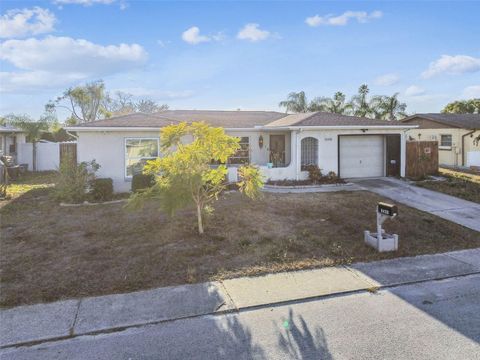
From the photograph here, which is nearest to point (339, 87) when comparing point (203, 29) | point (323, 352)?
point (203, 29)

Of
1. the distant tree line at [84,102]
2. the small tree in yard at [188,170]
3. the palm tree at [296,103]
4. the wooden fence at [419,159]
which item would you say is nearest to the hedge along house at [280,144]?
the wooden fence at [419,159]

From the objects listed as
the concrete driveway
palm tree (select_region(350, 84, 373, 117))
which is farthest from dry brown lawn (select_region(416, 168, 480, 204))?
palm tree (select_region(350, 84, 373, 117))

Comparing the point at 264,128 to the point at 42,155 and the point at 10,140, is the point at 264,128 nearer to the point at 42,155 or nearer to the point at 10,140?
the point at 42,155

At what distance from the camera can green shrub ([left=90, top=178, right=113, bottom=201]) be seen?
12.7 meters

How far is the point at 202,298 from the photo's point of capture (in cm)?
545

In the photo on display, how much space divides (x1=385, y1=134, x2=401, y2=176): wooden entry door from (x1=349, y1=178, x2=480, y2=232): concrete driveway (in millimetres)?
1096

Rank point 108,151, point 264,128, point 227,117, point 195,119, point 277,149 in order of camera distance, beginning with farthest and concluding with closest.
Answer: point 227,117, point 195,119, point 277,149, point 264,128, point 108,151

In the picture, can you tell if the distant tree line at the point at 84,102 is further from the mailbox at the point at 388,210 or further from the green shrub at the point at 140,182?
the mailbox at the point at 388,210

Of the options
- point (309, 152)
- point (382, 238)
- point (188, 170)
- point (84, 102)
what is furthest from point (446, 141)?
point (84, 102)

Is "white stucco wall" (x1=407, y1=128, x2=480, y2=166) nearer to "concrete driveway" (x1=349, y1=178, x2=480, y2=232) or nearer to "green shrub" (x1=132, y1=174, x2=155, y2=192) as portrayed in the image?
"concrete driveway" (x1=349, y1=178, x2=480, y2=232)

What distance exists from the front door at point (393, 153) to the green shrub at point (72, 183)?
42.3ft

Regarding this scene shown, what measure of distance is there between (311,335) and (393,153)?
1432cm

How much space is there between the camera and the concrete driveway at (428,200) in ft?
34.0

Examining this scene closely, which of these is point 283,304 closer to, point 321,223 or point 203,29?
point 321,223
